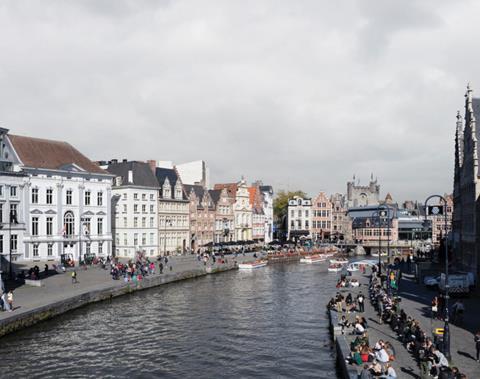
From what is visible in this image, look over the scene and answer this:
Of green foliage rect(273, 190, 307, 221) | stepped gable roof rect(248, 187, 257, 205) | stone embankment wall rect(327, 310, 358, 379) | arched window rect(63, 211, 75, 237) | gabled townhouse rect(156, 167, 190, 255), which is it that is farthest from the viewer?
green foliage rect(273, 190, 307, 221)

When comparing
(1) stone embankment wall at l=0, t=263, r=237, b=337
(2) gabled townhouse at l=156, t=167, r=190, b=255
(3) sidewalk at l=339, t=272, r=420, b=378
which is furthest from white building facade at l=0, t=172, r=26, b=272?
(3) sidewalk at l=339, t=272, r=420, b=378

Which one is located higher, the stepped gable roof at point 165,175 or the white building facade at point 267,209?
the stepped gable roof at point 165,175

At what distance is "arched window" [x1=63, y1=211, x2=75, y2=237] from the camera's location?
73.9 metres

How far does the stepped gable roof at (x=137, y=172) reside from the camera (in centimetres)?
8968

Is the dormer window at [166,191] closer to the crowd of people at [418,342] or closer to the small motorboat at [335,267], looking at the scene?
the small motorboat at [335,267]

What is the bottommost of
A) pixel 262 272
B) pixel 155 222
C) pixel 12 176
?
pixel 262 272

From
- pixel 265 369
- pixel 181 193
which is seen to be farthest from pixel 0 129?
pixel 181 193

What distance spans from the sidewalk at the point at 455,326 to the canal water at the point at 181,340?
21.1ft

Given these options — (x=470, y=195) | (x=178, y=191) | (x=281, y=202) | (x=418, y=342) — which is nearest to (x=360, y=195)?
(x=281, y=202)

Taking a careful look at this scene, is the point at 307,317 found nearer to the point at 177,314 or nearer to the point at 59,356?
the point at 177,314

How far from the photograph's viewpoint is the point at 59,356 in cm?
3181

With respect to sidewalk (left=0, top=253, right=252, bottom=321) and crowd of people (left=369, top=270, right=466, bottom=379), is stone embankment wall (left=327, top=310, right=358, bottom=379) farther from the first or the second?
sidewalk (left=0, top=253, right=252, bottom=321)

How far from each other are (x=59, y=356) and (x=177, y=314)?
1406 centimetres

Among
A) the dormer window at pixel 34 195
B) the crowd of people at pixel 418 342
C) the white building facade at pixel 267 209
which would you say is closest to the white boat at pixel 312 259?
the white building facade at pixel 267 209
